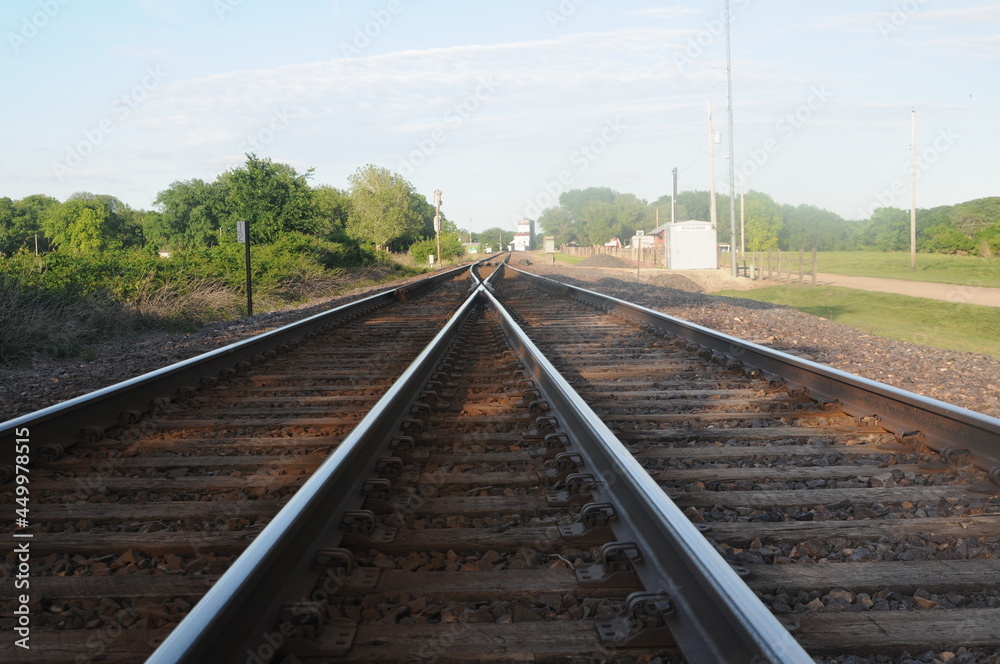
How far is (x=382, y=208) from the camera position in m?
77.4

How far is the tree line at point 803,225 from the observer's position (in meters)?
61.1

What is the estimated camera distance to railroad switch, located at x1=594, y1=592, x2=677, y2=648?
6.52ft

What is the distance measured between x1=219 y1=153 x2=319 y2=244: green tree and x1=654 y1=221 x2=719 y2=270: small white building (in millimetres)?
17685

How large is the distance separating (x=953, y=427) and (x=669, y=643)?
255 centimetres

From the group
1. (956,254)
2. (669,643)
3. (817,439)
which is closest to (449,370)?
(817,439)

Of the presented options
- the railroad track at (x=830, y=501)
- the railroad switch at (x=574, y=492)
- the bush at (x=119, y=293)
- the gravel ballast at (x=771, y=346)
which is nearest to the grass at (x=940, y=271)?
the gravel ballast at (x=771, y=346)

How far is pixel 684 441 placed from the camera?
4.15 m

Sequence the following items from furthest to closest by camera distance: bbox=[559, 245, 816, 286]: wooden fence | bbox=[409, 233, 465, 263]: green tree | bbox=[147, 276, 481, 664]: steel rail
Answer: bbox=[409, 233, 465, 263]: green tree
bbox=[559, 245, 816, 286]: wooden fence
bbox=[147, 276, 481, 664]: steel rail

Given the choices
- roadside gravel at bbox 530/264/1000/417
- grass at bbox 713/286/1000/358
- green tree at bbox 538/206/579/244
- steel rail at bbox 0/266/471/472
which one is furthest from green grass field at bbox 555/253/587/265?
green tree at bbox 538/206/579/244

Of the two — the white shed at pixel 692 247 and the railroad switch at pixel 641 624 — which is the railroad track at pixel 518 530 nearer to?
the railroad switch at pixel 641 624

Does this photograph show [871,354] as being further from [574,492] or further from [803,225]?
[803,225]

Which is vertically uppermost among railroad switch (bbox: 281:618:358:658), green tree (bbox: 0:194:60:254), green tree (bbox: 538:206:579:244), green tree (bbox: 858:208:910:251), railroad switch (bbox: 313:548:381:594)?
green tree (bbox: 538:206:579:244)

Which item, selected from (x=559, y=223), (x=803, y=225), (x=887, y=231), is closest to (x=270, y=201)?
(x=887, y=231)

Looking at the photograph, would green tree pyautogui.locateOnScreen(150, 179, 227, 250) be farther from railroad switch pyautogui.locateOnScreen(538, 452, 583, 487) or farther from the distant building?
the distant building
